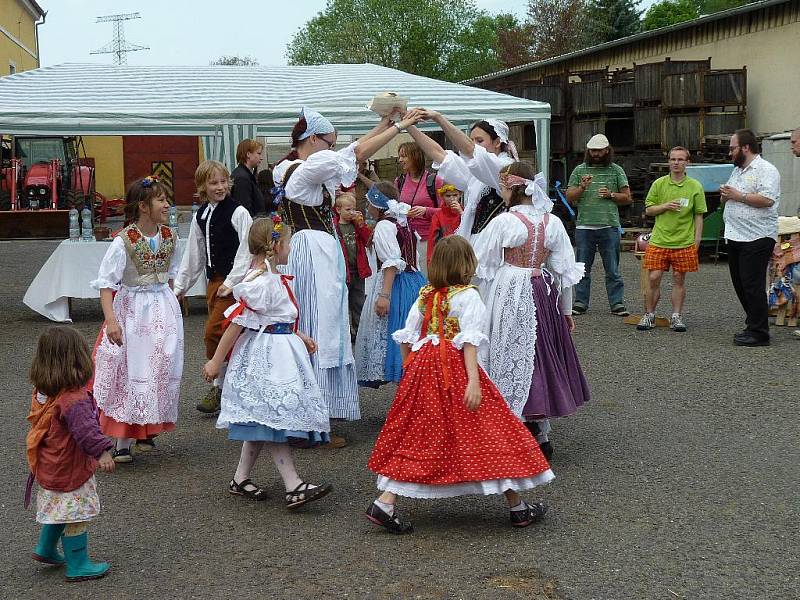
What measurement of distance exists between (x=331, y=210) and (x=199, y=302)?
688 centimetres

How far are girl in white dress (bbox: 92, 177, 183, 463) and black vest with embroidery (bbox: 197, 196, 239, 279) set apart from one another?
2.02ft

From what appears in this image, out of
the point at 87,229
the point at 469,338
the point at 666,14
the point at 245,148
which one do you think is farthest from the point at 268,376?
the point at 666,14

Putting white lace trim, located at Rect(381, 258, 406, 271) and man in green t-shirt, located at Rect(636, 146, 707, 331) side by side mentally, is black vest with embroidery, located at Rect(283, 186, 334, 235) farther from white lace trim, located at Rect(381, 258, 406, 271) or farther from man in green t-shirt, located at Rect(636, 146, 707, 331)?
man in green t-shirt, located at Rect(636, 146, 707, 331)

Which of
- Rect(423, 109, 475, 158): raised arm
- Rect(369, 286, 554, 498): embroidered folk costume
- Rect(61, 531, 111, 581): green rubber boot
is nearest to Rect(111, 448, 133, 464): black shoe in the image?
Rect(61, 531, 111, 581): green rubber boot

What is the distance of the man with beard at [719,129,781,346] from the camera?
8.82 metres

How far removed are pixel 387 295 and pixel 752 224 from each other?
4027 millimetres

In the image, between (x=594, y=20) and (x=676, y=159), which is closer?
(x=676, y=159)

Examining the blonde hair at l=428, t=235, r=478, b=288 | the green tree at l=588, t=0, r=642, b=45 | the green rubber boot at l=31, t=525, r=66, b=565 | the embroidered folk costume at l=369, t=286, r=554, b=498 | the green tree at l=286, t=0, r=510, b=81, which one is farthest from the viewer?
the green tree at l=286, t=0, r=510, b=81

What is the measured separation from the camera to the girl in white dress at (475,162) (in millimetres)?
5540

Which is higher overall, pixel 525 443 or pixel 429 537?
pixel 525 443

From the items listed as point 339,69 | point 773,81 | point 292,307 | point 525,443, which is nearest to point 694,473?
point 525,443

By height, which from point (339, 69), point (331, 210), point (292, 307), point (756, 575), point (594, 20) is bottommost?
point (756, 575)

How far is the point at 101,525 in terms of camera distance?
4734mm

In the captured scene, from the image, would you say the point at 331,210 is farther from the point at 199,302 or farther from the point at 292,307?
the point at 199,302
